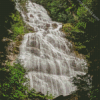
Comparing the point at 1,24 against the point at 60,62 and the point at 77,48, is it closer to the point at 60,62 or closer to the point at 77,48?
the point at 60,62

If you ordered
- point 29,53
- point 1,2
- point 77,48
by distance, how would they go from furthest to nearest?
point 77,48 < point 29,53 < point 1,2

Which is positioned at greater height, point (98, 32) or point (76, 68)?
point (98, 32)

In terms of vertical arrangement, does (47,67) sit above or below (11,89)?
Answer: above

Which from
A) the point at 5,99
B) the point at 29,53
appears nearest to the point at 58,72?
the point at 29,53

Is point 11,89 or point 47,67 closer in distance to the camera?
point 11,89

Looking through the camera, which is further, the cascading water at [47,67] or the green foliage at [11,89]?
the cascading water at [47,67]

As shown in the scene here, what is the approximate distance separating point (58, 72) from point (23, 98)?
4187 mm

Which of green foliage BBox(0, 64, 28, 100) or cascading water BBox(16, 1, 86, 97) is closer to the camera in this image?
green foliage BBox(0, 64, 28, 100)

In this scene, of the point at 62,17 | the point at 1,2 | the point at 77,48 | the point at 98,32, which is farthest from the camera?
the point at 62,17

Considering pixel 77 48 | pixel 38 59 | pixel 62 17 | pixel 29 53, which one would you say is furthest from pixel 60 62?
pixel 62 17

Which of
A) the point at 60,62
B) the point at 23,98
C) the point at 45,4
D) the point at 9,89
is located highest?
the point at 45,4

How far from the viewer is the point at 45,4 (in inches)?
1173

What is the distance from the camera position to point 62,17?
23.6 m

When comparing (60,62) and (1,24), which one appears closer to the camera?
(1,24)
